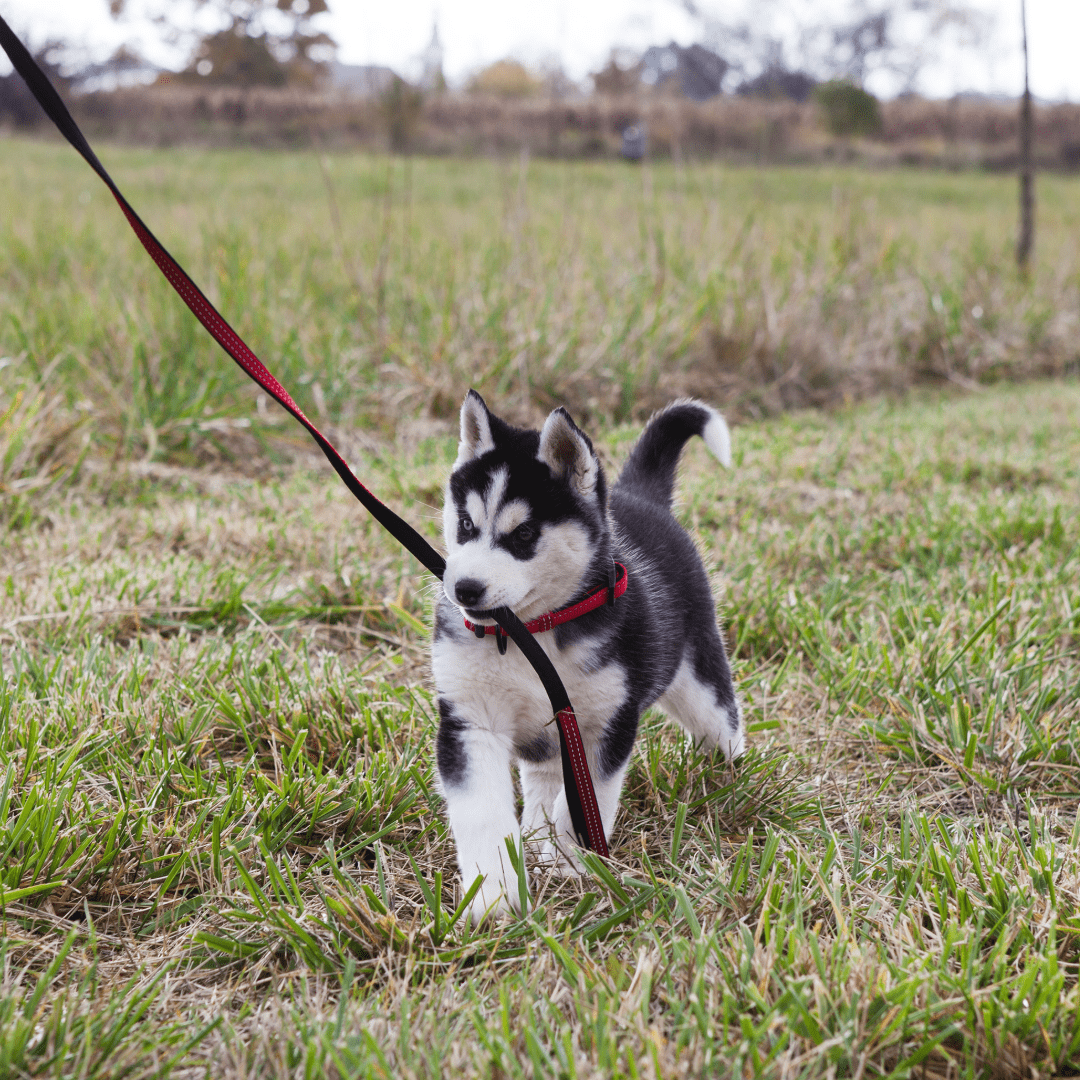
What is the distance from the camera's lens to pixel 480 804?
1663mm

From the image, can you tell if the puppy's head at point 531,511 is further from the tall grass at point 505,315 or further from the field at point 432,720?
the tall grass at point 505,315

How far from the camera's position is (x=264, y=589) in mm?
2943

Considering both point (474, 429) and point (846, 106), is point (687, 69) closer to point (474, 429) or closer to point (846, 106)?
point (846, 106)

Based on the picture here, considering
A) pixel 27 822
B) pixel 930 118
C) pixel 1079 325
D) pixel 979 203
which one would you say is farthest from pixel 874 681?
pixel 930 118

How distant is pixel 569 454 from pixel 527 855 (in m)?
0.79

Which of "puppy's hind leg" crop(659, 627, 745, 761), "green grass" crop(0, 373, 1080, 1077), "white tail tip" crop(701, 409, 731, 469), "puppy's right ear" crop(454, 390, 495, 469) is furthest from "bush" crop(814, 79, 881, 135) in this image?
"puppy's right ear" crop(454, 390, 495, 469)

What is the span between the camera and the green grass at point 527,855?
1.30 metres

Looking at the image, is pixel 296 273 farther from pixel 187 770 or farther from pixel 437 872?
pixel 437 872

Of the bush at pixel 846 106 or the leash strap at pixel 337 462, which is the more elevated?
the bush at pixel 846 106

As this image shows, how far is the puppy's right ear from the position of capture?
184cm

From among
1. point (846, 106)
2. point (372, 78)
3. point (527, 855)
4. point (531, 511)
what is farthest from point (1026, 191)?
point (527, 855)

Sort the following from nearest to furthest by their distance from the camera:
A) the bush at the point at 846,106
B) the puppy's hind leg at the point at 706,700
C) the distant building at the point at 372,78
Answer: the puppy's hind leg at the point at 706,700, the distant building at the point at 372,78, the bush at the point at 846,106

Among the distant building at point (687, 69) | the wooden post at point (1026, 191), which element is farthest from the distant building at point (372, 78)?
the wooden post at point (1026, 191)

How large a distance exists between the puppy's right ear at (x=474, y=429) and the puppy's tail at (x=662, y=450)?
0.64 meters
